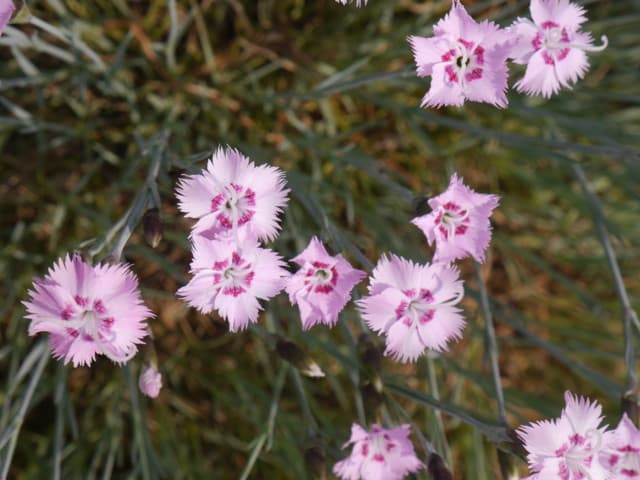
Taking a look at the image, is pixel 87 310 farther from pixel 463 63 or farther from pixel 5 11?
pixel 463 63

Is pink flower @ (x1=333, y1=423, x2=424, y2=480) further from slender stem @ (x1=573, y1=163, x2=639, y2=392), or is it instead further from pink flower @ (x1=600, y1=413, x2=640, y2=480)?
Answer: slender stem @ (x1=573, y1=163, x2=639, y2=392)

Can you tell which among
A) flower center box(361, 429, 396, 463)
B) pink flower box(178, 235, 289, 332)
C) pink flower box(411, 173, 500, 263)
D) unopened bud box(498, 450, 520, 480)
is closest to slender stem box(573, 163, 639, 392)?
unopened bud box(498, 450, 520, 480)

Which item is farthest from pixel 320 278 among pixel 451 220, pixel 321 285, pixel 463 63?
pixel 463 63

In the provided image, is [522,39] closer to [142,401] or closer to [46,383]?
[142,401]

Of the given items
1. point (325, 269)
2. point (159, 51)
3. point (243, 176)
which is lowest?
point (325, 269)

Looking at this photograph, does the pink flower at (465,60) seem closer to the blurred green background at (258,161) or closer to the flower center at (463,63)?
the flower center at (463,63)

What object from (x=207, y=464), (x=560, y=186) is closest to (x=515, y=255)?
(x=560, y=186)

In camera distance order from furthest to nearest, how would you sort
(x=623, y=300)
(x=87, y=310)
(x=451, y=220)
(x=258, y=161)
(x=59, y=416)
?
1. (x=258, y=161)
2. (x=59, y=416)
3. (x=623, y=300)
4. (x=451, y=220)
5. (x=87, y=310)
